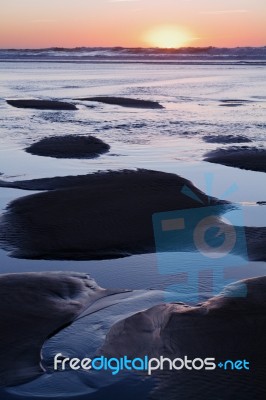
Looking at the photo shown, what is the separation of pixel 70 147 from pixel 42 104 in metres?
12.5

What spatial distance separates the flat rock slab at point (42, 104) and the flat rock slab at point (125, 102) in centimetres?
249

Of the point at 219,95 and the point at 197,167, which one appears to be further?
the point at 219,95

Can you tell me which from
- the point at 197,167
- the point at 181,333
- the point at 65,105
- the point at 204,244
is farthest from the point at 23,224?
the point at 65,105

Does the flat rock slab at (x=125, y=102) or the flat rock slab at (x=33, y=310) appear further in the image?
the flat rock slab at (x=125, y=102)

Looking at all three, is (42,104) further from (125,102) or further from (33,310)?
(33,310)

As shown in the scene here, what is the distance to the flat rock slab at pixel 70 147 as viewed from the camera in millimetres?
16094

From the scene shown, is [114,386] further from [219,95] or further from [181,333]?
[219,95]

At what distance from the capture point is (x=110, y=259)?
8273 mm

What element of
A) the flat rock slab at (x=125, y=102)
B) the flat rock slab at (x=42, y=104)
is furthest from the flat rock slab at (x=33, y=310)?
the flat rock slab at (x=125, y=102)

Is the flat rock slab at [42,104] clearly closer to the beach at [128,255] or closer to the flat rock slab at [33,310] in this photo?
the beach at [128,255]

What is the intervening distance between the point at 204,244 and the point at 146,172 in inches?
182

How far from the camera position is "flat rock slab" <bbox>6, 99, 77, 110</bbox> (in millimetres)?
27609

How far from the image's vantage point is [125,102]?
29.5 meters

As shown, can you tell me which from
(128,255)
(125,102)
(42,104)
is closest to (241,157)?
(128,255)
